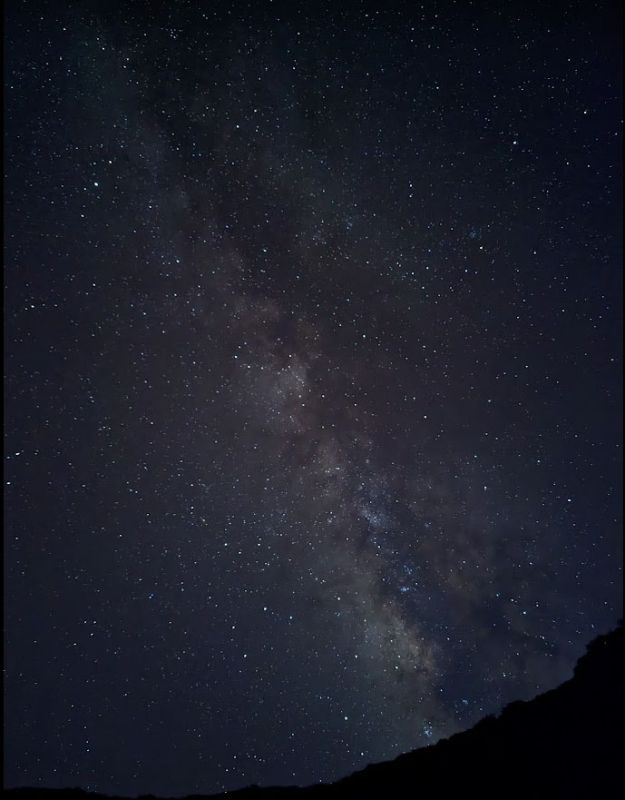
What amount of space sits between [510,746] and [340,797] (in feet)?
10.2

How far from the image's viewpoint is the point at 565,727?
7.69 m

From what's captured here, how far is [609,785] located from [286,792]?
5417 millimetres

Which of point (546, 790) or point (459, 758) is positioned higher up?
point (459, 758)

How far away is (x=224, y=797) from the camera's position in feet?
29.6

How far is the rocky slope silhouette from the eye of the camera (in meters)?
7.16

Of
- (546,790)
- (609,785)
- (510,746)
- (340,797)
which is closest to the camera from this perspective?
(609,785)

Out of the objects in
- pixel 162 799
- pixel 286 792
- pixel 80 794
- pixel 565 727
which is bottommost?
pixel 565 727

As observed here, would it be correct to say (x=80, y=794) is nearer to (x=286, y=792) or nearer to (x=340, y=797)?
(x=286, y=792)

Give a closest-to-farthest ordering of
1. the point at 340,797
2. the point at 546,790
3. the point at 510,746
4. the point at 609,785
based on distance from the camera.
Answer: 1. the point at 609,785
2. the point at 546,790
3. the point at 510,746
4. the point at 340,797

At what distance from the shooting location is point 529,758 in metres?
7.86

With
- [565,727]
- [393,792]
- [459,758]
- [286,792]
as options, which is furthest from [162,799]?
[565,727]

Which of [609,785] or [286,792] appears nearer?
[609,785]

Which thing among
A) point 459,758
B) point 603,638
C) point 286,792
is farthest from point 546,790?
point 286,792

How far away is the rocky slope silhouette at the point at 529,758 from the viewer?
7164 millimetres
